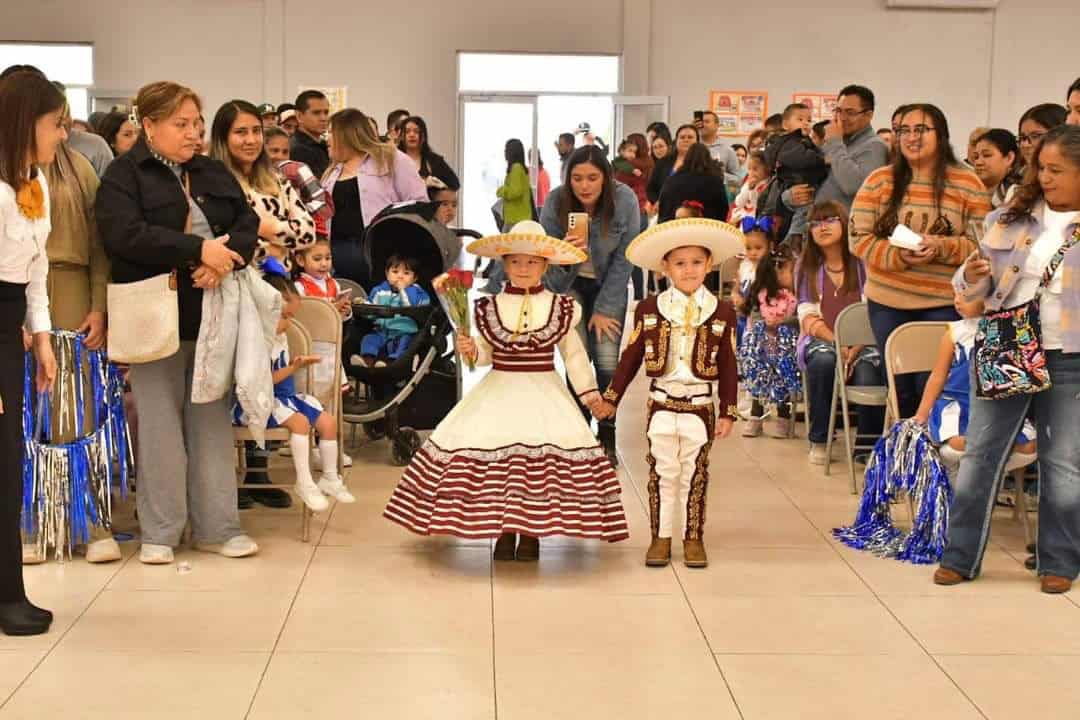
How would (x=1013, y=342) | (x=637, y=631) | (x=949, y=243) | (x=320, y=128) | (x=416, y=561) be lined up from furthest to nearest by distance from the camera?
(x=320, y=128)
(x=949, y=243)
(x=416, y=561)
(x=1013, y=342)
(x=637, y=631)

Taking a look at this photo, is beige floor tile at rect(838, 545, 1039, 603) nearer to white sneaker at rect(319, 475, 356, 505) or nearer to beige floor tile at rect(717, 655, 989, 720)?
beige floor tile at rect(717, 655, 989, 720)

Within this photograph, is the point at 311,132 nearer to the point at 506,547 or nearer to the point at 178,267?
the point at 178,267

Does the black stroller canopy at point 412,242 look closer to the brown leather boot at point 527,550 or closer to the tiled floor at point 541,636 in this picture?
the tiled floor at point 541,636

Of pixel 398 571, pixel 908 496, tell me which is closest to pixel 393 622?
pixel 398 571

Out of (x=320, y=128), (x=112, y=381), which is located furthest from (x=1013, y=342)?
(x=320, y=128)

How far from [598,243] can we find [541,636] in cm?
257

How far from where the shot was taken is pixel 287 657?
12.4 ft

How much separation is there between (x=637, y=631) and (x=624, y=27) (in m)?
13.9

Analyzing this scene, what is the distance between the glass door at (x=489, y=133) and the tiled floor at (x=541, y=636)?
12512mm

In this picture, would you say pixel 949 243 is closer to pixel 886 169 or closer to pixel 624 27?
pixel 886 169

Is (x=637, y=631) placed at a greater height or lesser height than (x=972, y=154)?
lesser

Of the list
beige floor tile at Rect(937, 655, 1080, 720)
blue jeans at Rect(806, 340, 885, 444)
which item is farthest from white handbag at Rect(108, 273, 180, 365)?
blue jeans at Rect(806, 340, 885, 444)

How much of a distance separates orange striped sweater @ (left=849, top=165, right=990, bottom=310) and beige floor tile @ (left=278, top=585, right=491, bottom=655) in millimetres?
2337

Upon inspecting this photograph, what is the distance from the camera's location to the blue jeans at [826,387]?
20.8ft
